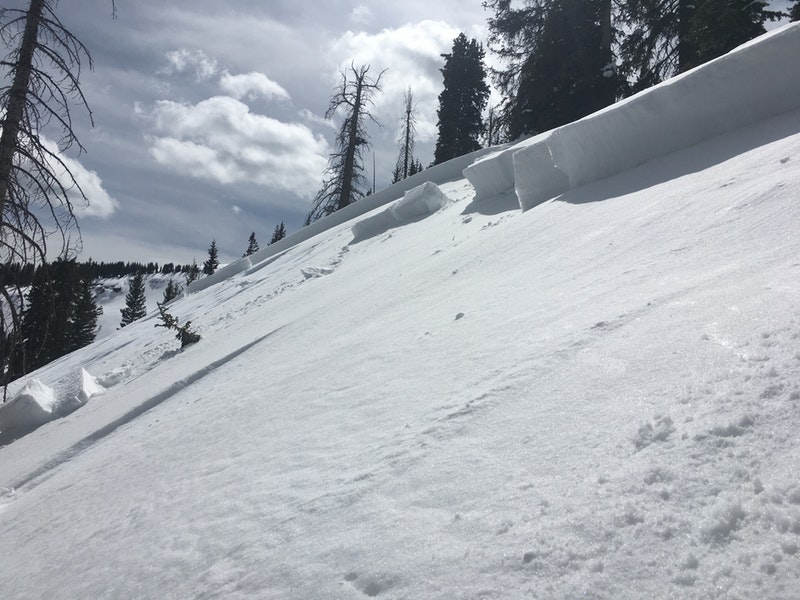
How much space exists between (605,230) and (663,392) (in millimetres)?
3158

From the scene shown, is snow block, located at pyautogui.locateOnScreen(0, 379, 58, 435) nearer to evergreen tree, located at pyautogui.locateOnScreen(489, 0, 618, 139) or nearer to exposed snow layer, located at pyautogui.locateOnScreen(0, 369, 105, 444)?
exposed snow layer, located at pyautogui.locateOnScreen(0, 369, 105, 444)

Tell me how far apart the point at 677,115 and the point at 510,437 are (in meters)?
5.93

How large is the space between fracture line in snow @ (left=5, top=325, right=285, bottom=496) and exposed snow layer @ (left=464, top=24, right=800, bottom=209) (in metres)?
4.81

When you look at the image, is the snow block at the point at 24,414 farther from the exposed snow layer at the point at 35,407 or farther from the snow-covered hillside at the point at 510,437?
the snow-covered hillside at the point at 510,437

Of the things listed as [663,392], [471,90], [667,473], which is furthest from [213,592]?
[471,90]

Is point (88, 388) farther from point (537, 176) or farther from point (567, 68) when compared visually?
point (567, 68)

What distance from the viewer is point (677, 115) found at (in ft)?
21.6

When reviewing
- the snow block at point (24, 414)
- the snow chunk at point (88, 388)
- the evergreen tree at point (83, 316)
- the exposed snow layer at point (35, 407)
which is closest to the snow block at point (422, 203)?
the snow chunk at point (88, 388)

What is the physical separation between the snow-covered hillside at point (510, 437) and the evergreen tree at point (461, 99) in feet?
79.4

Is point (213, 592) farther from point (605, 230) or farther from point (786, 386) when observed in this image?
point (605, 230)

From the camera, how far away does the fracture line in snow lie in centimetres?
534

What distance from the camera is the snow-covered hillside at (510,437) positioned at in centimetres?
177

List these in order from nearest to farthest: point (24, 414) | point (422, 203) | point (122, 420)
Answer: point (122, 420) < point (24, 414) < point (422, 203)

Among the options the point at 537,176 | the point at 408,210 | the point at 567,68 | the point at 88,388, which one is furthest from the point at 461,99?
the point at 88,388
